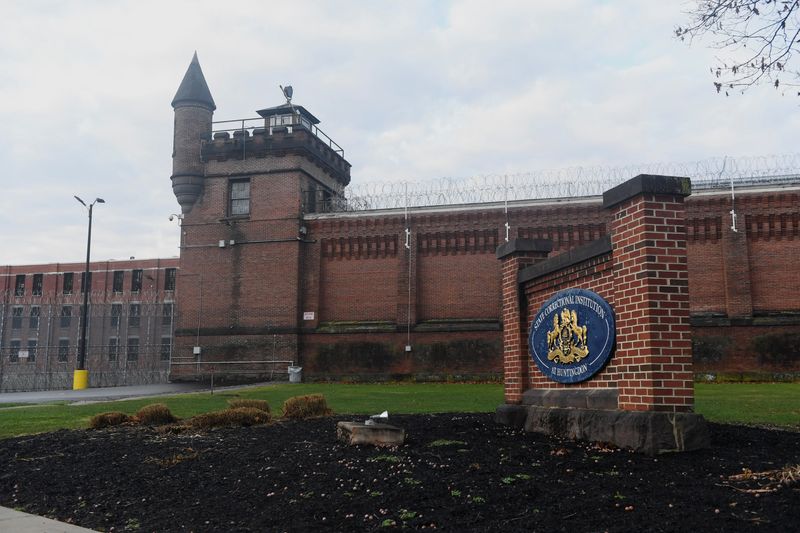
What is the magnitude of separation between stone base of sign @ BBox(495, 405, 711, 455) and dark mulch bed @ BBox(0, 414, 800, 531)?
155 mm

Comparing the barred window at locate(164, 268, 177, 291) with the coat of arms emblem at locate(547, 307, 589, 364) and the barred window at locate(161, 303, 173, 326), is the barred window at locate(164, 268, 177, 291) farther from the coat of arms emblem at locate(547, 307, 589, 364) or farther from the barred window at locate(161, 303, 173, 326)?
the coat of arms emblem at locate(547, 307, 589, 364)

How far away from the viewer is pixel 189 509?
18.4ft

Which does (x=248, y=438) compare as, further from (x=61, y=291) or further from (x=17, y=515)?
(x=61, y=291)

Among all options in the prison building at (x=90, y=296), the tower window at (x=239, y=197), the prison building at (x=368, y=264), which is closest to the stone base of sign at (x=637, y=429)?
the prison building at (x=368, y=264)

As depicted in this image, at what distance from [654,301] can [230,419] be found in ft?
22.3

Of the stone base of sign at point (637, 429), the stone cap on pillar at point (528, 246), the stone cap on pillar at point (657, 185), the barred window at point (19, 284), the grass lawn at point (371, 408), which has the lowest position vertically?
the grass lawn at point (371, 408)

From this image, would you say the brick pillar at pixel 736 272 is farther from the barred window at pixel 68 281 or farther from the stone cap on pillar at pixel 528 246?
the barred window at pixel 68 281

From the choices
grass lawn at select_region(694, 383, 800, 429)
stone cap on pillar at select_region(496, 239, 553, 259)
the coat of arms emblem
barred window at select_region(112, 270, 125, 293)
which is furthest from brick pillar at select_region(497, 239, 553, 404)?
barred window at select_region(112, 270, 125, 293)

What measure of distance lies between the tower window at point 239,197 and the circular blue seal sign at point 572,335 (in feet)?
79.8

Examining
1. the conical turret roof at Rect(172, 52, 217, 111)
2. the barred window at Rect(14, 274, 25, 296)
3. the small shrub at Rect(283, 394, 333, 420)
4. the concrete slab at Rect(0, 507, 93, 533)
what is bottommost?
the concrete slab at Rect(0, 507, 93, 533)

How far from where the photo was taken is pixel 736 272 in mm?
26266

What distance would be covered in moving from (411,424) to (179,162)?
25456mm

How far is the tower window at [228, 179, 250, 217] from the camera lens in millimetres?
31422

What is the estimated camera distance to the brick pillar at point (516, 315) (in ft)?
31.1
